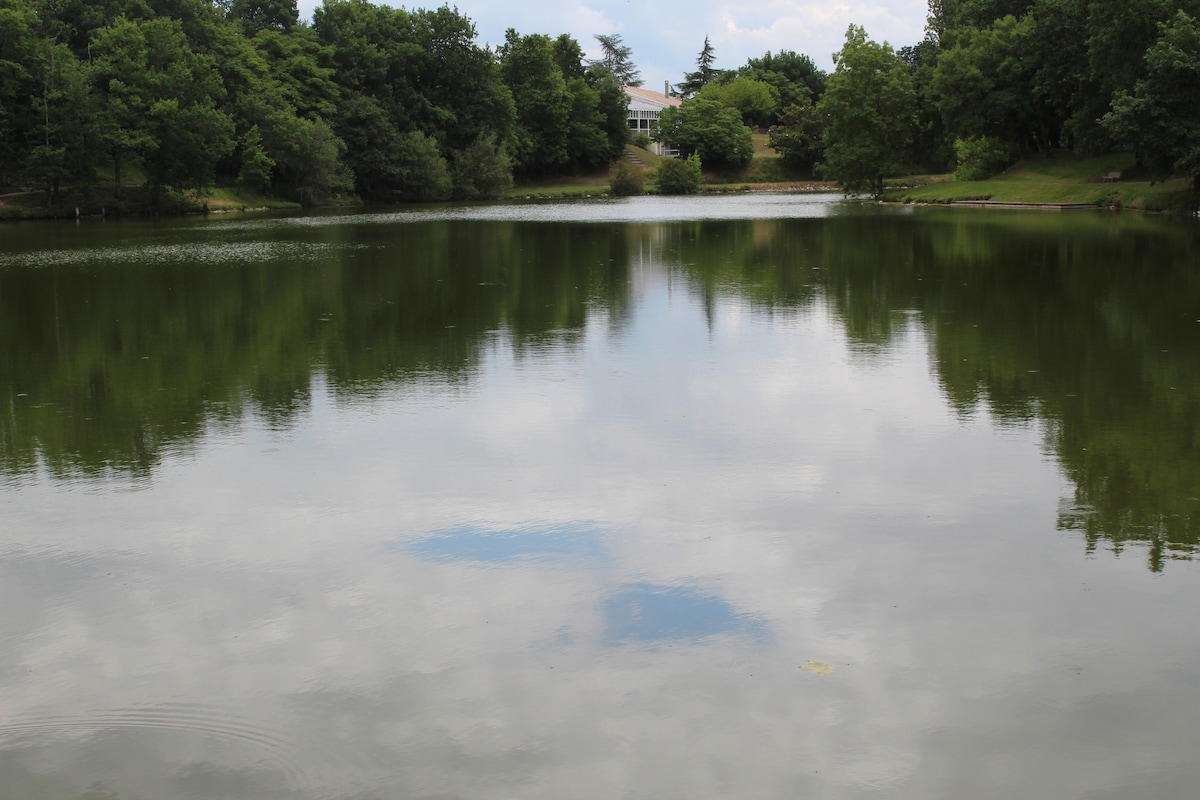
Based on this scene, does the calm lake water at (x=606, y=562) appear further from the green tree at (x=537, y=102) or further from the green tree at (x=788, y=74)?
the green tree at (x=788, y=74)

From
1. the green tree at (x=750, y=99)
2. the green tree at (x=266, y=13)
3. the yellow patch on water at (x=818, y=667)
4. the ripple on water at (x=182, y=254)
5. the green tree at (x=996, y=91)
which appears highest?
the green tree at (x=266, y=13)

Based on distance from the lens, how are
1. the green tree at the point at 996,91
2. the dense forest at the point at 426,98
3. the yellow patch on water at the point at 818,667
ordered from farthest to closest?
the green tree at the point at 996,91 < the dense forest at the point at 426,98 < the yellow patch on water at the point at 818,667

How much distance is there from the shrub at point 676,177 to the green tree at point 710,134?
26.4ft

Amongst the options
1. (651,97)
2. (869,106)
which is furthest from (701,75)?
(869,106)

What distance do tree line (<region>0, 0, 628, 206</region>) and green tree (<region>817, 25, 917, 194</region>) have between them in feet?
92.7

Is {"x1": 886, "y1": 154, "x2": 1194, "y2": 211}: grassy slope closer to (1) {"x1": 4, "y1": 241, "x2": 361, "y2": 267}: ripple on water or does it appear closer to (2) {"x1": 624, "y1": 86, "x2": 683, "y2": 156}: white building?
(1) {"x1": 4, "y1": 241, "x2": 361, "y2": 267}: ripple on water

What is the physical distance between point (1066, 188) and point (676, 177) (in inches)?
1820

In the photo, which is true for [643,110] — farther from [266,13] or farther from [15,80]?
[15,80]

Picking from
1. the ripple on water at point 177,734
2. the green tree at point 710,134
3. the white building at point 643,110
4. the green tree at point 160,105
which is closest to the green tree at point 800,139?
the green tree at point 710,134

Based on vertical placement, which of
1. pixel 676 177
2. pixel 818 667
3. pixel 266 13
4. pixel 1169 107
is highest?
pixel 266 13

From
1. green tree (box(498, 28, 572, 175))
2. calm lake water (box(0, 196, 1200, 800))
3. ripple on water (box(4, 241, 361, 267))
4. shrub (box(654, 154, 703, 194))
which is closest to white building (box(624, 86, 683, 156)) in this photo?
green tree (box(498, 28, 572, 175))

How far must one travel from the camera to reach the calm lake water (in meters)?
4.45

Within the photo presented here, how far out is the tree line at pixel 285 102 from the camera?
5738cm

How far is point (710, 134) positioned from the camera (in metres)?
100
